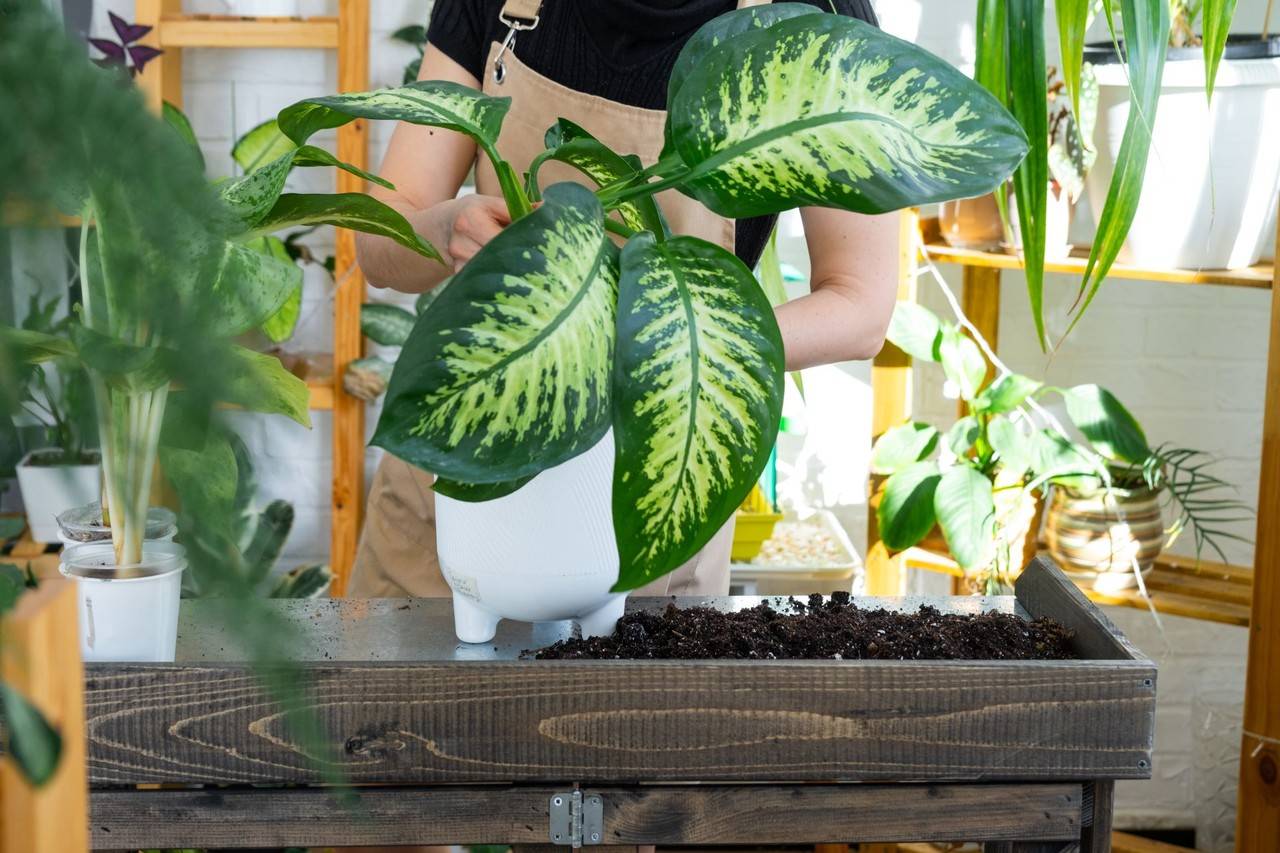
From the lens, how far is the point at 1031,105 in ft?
2.84

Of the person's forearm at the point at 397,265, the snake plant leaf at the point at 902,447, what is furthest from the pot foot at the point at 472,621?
the snake plant leaf at the point at 902,447

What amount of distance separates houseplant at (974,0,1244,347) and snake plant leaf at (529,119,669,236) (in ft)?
0.80

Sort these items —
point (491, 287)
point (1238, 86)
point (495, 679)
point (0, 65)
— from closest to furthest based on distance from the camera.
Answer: point (0, 65) → point (491, 287) → point (495, 679) → point (1238, 86)

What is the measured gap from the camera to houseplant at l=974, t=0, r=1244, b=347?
81 cm

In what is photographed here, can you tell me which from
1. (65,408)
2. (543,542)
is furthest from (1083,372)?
(65,408)

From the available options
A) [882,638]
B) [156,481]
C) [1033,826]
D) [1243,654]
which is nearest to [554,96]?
[882,638]

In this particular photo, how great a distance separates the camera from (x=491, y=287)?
0.64 meters

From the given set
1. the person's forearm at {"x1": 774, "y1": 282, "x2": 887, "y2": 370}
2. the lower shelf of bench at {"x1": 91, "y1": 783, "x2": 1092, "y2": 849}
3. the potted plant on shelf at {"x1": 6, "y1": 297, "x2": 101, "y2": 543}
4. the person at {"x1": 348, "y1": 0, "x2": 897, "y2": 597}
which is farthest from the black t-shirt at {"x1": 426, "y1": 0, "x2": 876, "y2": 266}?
the potted plant on shelf at {"x1": 6, "y1": 297, "x2": 101, "y2": 543}

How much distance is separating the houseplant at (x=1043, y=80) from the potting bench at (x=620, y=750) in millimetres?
267

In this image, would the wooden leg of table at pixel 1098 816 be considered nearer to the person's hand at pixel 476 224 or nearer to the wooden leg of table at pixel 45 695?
the person's hand at pixel 476 224

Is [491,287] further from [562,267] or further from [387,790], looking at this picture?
[387,790]

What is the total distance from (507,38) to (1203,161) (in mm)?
959

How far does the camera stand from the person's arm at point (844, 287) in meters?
1.20

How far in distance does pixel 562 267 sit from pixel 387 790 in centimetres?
39
